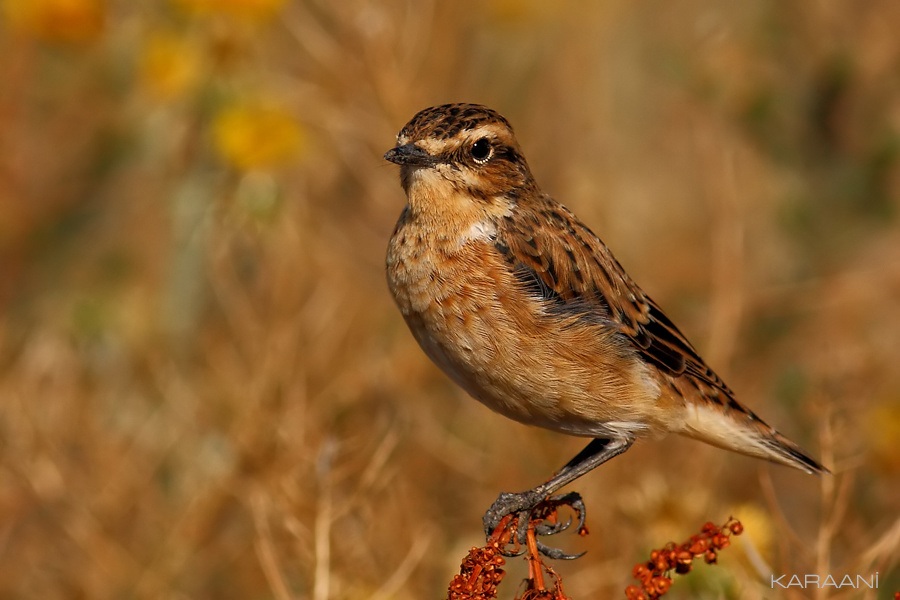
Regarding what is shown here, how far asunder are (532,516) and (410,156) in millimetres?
1478

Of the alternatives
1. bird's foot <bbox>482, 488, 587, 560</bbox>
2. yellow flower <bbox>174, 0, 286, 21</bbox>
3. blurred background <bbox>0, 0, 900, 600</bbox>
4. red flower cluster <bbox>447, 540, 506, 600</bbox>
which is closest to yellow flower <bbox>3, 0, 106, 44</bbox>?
blurred background <bbox>0, 0, 900, 600</bbox>

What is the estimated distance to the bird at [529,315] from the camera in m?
5.29

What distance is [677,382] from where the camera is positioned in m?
5.82

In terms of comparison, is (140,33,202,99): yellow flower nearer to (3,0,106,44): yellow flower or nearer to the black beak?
(3,0,106,44): yellow flower

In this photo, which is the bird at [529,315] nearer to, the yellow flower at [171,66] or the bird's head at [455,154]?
the bird's head at [455,154]

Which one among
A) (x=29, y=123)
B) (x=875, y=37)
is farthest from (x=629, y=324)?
(x=29, y=123)

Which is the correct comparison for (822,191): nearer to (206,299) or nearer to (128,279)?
(206,299)

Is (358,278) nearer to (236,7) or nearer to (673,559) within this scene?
(236,7)

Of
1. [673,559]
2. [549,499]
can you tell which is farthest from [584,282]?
[673,559]

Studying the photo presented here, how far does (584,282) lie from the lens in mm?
5734

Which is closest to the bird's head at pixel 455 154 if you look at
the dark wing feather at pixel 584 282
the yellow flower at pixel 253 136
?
the dark wing feather at pixel 584 282

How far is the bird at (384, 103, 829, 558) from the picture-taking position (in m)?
5.29

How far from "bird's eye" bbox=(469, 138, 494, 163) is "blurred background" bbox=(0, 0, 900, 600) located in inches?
45.3

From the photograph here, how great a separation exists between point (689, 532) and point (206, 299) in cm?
320
